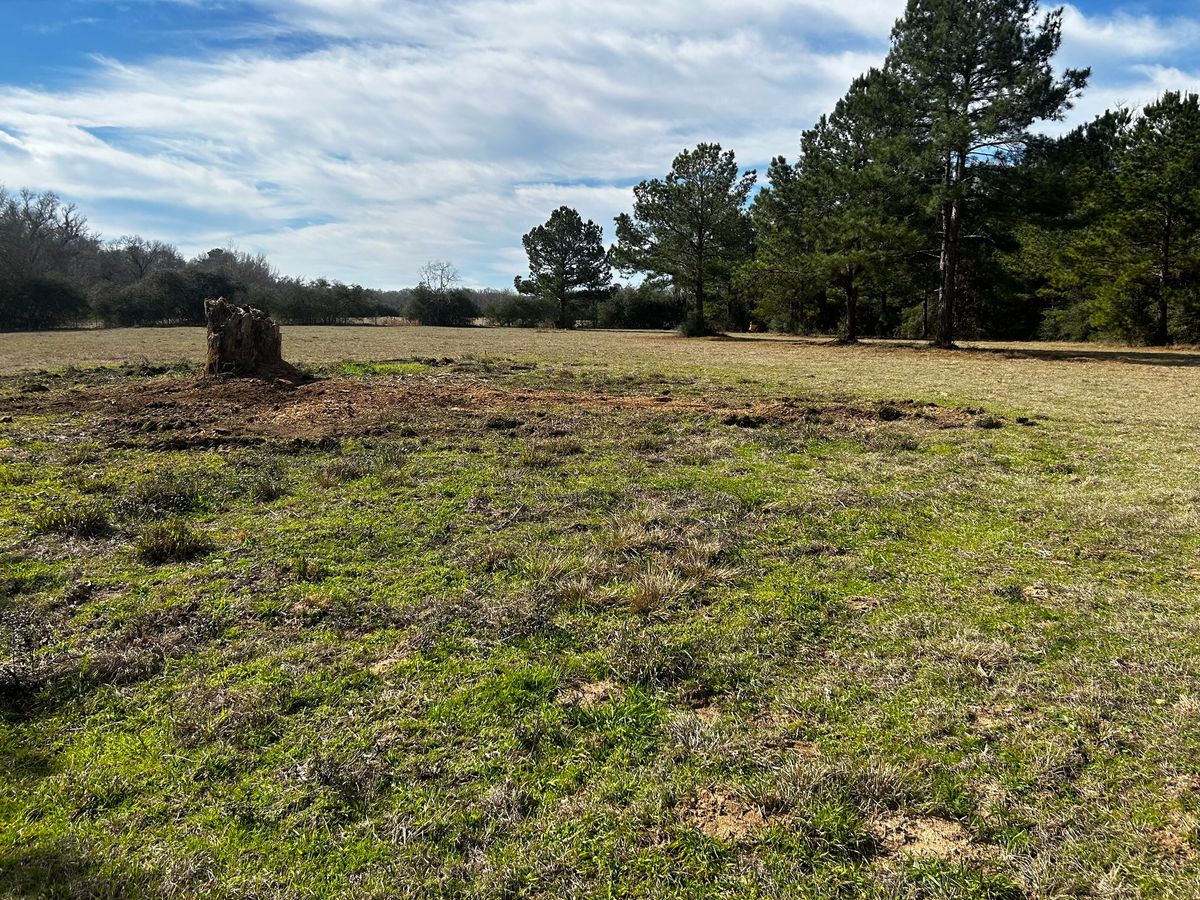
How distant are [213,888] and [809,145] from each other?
3463 centimetres

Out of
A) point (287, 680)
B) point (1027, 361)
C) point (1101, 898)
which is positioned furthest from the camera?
point (1027, 361)

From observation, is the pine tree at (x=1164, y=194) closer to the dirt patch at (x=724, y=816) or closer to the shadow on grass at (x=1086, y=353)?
the shadow on grass at (x=1086, y=353)

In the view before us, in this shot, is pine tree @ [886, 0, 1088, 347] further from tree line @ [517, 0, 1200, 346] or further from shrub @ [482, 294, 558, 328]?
shrub @ [482, 294, 558, 328]

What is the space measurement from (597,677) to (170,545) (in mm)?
3224

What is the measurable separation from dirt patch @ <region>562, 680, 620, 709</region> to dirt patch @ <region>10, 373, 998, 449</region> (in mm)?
5945

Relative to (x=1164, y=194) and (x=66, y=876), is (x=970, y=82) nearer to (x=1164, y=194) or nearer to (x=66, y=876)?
(x=1164, y=194)

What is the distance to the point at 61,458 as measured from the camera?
6.74m

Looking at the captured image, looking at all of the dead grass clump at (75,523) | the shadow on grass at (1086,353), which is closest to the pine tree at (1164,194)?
the shadow on grass at (1086,353)

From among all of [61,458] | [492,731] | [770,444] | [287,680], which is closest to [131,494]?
[61,458]

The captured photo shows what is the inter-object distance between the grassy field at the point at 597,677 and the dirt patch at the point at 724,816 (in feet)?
0.04

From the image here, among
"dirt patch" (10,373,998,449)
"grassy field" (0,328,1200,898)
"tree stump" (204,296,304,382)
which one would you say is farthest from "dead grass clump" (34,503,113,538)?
"tree stump" (204,296,304,382)

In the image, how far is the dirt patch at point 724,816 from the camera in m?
2.04

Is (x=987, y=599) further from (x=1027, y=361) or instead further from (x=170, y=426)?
(x=1027, y=361)

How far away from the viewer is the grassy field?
6.41ft
